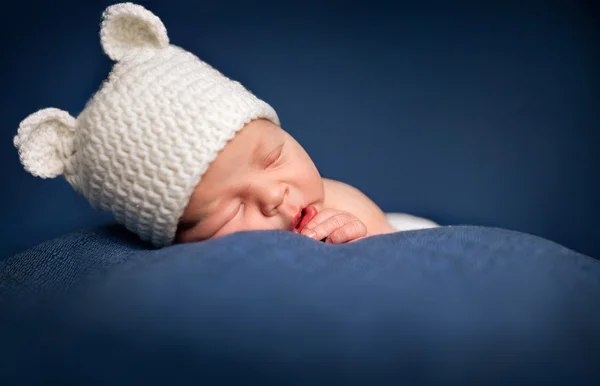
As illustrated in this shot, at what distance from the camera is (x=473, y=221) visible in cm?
179

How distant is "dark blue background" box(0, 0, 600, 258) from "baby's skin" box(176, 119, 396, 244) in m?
0.69

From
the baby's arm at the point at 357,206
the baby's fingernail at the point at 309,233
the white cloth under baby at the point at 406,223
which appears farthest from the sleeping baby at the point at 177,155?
the white cloth under baby at the point at 406,223

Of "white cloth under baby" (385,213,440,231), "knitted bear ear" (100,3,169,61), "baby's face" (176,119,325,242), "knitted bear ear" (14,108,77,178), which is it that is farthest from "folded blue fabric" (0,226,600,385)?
"white cloth under baby" (385,213,440,231)

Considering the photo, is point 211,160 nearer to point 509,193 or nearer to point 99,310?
point 99,310

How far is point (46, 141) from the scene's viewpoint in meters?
1.10

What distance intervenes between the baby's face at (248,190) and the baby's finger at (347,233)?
79 millimetres

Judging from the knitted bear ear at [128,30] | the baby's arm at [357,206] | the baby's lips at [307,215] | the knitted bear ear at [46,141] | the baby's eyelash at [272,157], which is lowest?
the knitted bear ear at [46,141]

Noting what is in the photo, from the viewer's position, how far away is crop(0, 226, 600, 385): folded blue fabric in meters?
0.64

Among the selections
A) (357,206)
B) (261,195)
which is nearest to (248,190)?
(261,195)

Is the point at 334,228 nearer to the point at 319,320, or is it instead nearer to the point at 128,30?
the point at 319,320

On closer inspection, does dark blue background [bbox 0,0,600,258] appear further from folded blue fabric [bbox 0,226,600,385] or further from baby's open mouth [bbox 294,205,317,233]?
folded blue fabric [bbox 0,226,600,385]

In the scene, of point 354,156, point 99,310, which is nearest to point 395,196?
point 354,156

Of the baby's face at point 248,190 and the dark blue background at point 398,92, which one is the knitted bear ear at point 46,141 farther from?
the dark blue background at point 398,92

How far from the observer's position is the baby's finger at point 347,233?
1.09 m
